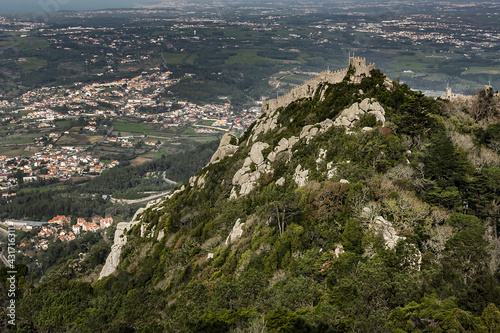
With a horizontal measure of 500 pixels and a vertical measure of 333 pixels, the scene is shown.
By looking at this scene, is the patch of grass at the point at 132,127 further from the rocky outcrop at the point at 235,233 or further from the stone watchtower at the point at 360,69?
the rocky outcrop at the point at 235,233

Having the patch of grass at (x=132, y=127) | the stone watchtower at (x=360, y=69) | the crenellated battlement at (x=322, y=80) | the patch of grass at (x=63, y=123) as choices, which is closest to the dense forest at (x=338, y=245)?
the stone watchtower at (x=360, y=69)

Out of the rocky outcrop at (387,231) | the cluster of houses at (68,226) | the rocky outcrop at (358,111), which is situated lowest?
the cluster of houses at (68,226)

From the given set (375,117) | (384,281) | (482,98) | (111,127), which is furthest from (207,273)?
(111,127)

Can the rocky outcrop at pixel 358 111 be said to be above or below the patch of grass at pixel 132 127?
above

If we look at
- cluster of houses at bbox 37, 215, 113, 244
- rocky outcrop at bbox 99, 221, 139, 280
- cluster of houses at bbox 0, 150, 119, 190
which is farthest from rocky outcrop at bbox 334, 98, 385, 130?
cluster of houses at bbox 0, 150, 119, 190

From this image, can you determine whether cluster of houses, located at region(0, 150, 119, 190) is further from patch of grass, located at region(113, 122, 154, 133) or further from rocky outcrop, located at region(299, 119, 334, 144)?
rocky outcrop, located at region(299, 119, 334, 144)

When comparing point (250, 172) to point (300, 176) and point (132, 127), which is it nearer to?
point (300, 176)

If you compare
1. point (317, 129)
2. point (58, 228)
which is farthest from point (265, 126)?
point (58, 228)

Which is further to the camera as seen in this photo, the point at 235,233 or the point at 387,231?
the point at 235,233
